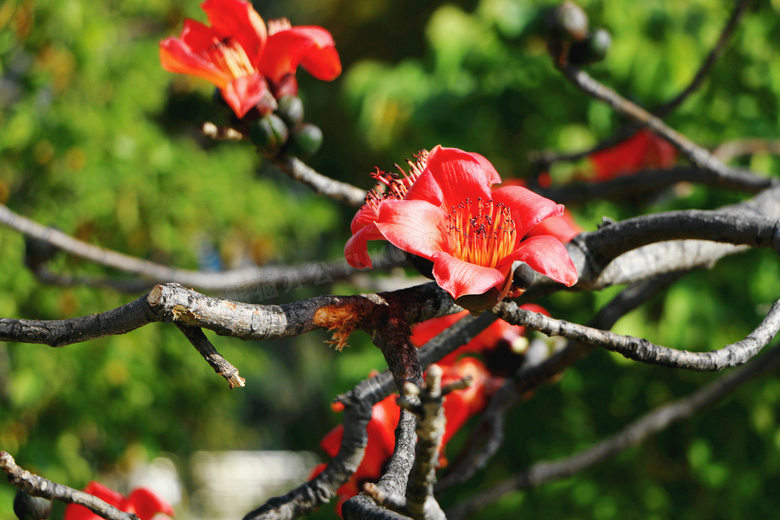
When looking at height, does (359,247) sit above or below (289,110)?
below

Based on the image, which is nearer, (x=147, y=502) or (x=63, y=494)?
(x=63, y=494)

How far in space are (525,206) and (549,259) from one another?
83 mm

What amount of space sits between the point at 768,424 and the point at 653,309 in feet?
1.38

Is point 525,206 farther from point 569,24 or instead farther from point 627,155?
point 627,155

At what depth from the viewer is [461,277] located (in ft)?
1.85

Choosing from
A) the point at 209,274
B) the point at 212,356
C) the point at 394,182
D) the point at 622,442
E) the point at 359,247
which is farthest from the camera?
the point at 209,274

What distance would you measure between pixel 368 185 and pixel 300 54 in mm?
2803

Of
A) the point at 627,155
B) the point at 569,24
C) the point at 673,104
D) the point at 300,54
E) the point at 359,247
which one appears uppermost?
the point at 627,155

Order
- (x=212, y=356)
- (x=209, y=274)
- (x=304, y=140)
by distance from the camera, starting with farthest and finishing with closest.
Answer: (x=209, y=274)
(x=304, y=140)
(x=212, y=356)

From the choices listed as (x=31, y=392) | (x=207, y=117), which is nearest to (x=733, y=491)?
(x=31, y=392)

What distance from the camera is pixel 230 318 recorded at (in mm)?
541

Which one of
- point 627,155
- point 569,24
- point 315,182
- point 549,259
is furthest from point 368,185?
point 549,259

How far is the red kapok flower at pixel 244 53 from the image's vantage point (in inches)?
38.2

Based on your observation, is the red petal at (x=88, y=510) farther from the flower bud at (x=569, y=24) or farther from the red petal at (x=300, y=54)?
the flower bud at (x=569, y=24)
